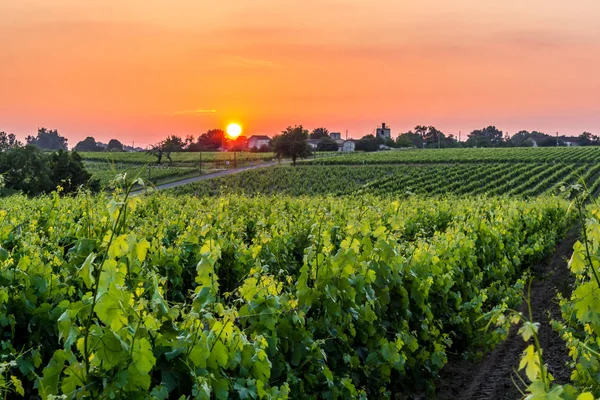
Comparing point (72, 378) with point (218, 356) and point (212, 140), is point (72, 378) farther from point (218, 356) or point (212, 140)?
point (212, 140)

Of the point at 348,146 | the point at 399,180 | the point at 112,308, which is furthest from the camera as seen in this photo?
the point at 348,146

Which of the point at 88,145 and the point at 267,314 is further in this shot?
the point at 88,145

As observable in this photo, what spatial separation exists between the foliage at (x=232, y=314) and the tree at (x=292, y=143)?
250ft

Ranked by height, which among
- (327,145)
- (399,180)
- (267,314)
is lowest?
(399,180)

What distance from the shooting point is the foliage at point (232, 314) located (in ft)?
12.0

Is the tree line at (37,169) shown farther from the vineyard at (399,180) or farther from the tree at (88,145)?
the tree at (88,145)

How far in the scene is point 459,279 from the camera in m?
9.98

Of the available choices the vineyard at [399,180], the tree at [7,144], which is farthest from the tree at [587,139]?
the tree at [7,144]

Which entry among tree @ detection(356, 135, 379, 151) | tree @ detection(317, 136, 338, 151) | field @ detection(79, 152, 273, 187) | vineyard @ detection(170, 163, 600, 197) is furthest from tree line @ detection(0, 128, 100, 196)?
tree @ detection(317, 136, 338, 151)

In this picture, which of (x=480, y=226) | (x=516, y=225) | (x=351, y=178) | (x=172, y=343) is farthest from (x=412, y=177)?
(x=172, y=343)

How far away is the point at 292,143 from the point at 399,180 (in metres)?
25.7

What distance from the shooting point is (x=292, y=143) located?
87688 millimetres

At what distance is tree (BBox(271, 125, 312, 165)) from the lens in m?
87.8

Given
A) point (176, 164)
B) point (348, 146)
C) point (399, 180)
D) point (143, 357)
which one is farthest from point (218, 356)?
point (348, 146)
